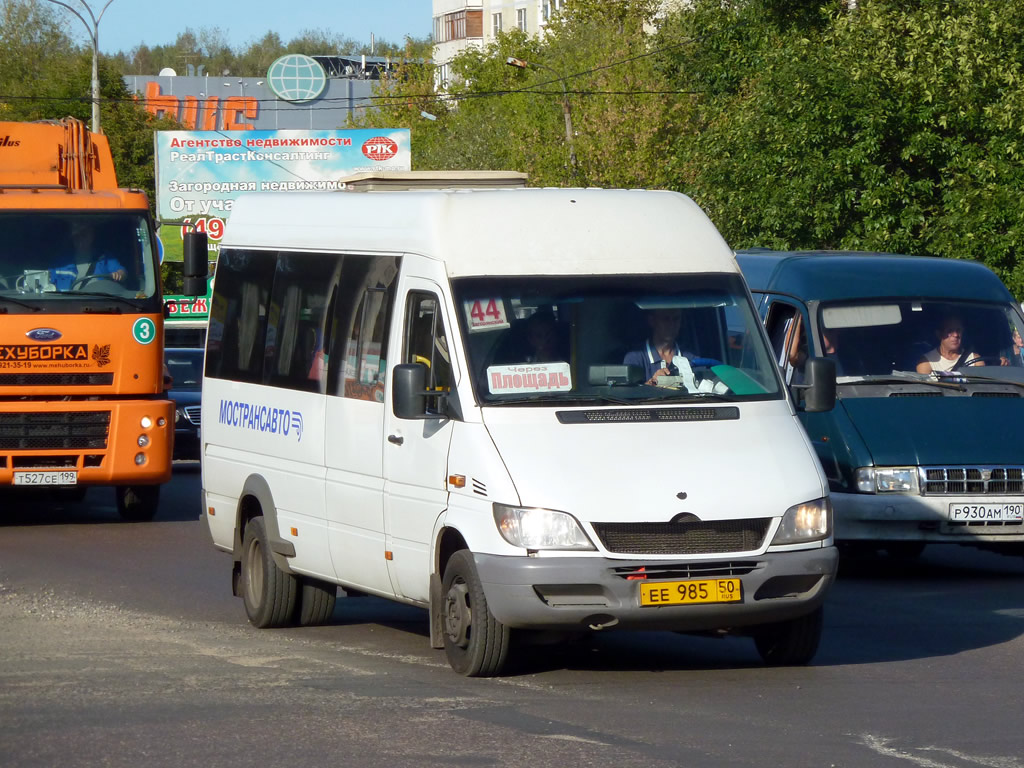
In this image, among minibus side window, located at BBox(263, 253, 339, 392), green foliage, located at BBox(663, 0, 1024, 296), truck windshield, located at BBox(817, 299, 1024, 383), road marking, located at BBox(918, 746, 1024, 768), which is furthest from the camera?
green foliage, located at BBox(663, 0, 1024, 296)

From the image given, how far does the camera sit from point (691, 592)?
8.36 meters

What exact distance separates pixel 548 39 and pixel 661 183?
19988 millimetres

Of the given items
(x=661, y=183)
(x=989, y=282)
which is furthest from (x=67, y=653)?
(x=661, y=183)

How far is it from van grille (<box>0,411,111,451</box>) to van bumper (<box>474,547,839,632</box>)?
9.77 metres

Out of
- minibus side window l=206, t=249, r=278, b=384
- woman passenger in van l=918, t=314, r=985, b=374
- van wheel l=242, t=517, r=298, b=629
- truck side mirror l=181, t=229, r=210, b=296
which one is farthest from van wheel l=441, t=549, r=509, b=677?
truck side mirror l=181, t=229, r=210, b=296

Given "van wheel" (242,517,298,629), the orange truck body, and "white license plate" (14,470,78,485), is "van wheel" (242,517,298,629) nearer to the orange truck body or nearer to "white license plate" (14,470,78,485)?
the orange truck body

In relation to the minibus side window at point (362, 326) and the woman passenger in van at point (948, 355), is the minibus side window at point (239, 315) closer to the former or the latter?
the minibus side window at point (362, 326)

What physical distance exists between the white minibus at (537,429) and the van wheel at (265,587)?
0.07 ft

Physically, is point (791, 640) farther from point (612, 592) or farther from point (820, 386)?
point (820, 386)

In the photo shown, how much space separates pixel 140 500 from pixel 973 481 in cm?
889

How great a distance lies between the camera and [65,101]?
261 ft

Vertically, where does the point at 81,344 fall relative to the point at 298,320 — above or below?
below

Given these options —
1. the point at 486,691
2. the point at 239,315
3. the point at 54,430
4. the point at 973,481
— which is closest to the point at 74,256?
the point at 54,430

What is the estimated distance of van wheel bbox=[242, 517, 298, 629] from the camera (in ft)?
35.6
